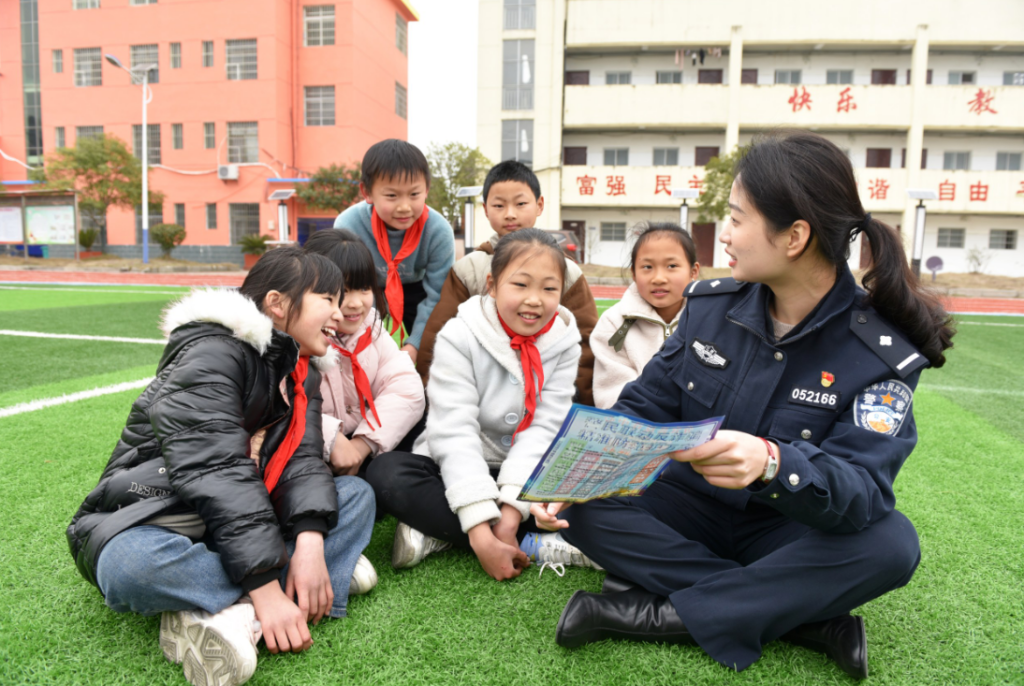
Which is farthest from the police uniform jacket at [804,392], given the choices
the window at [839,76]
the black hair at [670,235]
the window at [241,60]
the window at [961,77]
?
the window at [961,77]

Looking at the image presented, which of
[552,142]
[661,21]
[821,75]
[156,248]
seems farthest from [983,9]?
[156,248]

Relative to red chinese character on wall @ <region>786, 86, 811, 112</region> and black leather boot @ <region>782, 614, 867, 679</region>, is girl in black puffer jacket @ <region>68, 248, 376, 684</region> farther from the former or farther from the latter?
red chinese character on wall @ <region>786, 86, 811, 112</region>

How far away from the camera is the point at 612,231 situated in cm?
2228

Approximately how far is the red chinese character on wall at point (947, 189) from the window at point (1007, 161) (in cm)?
216

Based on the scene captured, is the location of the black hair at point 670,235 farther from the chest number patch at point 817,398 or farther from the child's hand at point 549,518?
the child's hand at point 549,518

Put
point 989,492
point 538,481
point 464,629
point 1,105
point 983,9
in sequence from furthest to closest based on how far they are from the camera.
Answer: point 1,105 → point 983,9 → point 989,492 → point 464,629 → point 538,481

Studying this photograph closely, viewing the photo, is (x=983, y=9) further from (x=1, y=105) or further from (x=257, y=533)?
(x=1, y=105)

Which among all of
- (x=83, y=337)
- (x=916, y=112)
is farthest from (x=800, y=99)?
(x=83, y=337)

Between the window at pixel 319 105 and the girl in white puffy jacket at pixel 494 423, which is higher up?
the window at pixel 319 105

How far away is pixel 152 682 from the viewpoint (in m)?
1.22

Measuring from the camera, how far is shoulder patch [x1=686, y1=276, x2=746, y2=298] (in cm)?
156

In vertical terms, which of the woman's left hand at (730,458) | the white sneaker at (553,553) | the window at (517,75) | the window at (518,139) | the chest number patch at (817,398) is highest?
the window at (517,75)

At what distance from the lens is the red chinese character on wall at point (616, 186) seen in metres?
21.2

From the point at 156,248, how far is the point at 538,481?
79.2 feet
